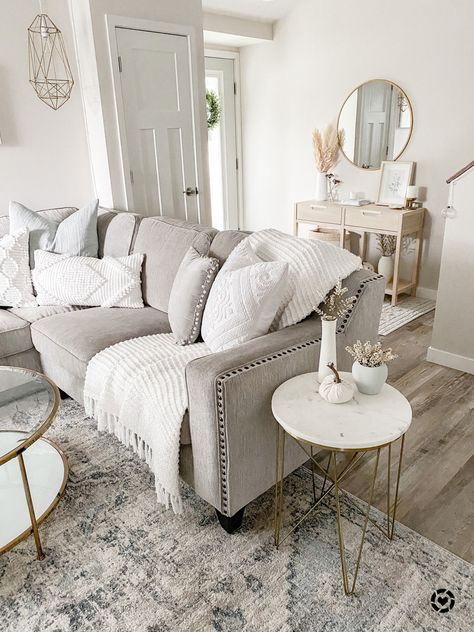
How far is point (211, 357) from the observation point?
159 cm

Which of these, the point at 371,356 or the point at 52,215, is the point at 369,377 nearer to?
the point at 371,356

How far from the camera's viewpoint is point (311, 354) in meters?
1.72

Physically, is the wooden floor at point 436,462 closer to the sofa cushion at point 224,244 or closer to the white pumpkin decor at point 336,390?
the white pumpkin decor at point 336,390

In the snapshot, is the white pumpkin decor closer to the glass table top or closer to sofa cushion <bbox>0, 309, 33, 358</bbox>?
the glass table top

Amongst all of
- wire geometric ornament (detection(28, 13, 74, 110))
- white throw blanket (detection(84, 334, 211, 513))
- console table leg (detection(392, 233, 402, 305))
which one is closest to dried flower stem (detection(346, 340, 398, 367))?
white throw blanket (detection(84, 334, 211, 513))

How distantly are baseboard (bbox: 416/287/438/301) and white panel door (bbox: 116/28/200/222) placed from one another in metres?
2.12

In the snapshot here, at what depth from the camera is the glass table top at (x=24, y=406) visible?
161 centimetres

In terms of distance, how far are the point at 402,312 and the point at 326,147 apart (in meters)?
1.78

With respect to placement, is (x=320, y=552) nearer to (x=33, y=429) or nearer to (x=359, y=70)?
(x=33, y=429)

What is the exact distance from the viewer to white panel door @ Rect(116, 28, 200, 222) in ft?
10.8

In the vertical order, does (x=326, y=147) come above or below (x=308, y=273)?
above

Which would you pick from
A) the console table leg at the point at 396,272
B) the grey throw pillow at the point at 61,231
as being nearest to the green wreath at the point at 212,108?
the console table leg at the point at 396,272

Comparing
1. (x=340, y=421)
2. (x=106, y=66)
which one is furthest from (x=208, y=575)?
(x=106, y=66)

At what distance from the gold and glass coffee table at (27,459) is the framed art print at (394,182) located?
328 centimetres
